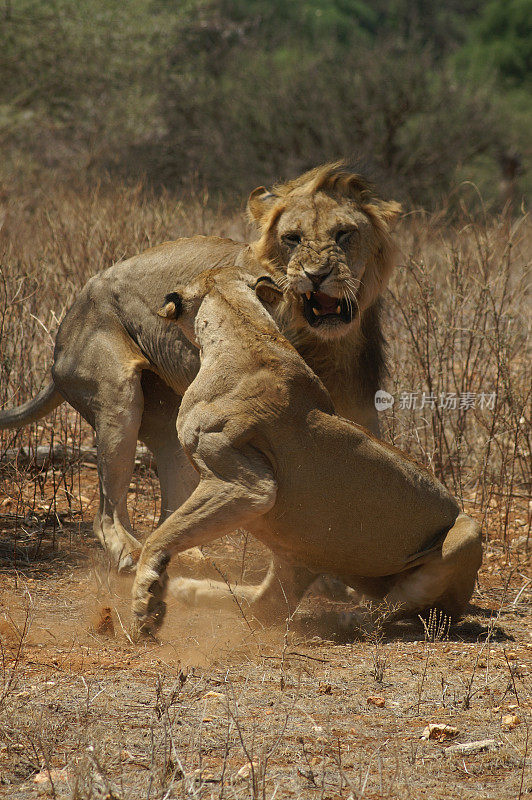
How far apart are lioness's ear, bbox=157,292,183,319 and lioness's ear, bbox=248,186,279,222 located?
897mm

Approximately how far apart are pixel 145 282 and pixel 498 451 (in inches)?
114

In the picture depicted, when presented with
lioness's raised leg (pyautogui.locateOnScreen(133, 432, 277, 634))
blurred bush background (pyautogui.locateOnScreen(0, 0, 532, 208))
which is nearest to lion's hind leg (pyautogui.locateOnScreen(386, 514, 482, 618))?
lioness's raised leg (pyautogui.locateOnScreen(133, 432, 277, 634))

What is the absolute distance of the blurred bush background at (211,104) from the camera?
64.3 feet

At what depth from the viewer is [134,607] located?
387 centimetres

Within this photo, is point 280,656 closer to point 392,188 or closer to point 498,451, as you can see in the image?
point 498,451

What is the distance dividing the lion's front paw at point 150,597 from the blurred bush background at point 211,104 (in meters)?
14.9

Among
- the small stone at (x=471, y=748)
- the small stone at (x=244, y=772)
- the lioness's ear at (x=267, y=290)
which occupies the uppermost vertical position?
the lioness's ear at (x=267, y=290)

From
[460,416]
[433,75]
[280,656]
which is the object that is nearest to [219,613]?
[280,656]

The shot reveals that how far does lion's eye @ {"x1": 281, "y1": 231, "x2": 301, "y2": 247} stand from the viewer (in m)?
4.62

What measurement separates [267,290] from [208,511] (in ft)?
3.36

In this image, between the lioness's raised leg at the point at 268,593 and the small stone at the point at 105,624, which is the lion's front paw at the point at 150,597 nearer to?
the small stone at the point at 105,624

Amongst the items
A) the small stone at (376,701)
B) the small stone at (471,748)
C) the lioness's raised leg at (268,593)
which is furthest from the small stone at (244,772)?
the lioness's raised leg at (268,593)

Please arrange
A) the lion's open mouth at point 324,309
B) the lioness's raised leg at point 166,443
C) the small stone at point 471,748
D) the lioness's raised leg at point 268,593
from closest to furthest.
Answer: the small stone at point 471,748, the lioness's raised leg at point 268,593, the lion's open mouth at point 324,309, the lioness's raised leg at point 166,443

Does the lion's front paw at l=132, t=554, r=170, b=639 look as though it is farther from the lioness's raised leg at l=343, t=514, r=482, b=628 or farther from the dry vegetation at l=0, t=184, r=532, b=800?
the lioness's raised leg at l=343, t=514, r=482, b=628
